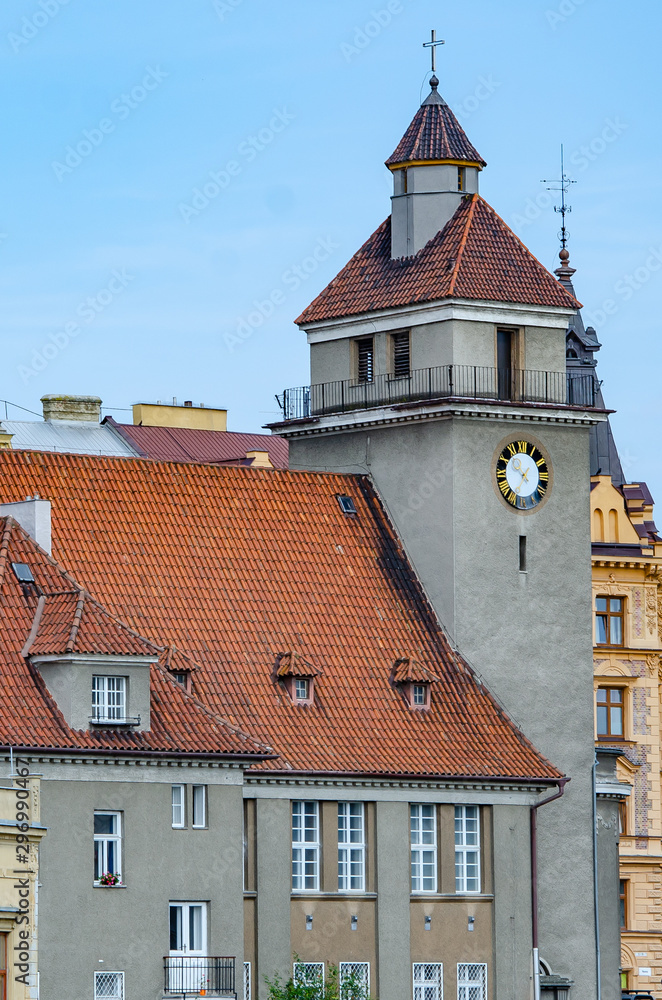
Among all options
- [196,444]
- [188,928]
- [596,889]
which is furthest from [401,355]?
[196,444]

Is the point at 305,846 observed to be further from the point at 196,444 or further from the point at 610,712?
the point at 196,444

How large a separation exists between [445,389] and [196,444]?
36.1 meters

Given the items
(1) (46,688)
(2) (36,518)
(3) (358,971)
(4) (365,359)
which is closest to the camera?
(1) (46,688)

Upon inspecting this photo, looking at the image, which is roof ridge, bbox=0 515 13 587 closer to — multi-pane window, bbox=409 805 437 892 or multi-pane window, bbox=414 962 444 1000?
multi-pane window, bbox=409 805 437 892

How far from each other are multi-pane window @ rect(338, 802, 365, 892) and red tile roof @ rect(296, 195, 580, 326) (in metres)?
13.5

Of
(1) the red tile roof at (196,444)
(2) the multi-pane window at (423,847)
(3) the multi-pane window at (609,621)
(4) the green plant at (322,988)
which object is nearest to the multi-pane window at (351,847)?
(2) the multi-pane window at (423,847)

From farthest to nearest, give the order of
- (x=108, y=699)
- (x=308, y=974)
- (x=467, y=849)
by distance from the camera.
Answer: (x=467, y=849), (x=308, y=974), (x=108, y=699)

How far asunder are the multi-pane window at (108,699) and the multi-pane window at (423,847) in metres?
9.89

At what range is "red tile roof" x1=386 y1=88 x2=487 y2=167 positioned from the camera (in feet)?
262

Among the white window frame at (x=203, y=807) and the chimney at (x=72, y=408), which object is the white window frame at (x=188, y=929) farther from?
the chimney at (x=72, y=408)

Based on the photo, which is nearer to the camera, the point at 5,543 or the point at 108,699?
the point at 108,699

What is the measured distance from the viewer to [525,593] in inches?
3034

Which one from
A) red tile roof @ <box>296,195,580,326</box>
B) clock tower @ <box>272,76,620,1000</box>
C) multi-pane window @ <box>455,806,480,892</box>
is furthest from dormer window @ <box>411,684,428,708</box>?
red tile roof @ <box>296,195,580,326</box>

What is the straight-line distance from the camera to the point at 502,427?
7738cm
